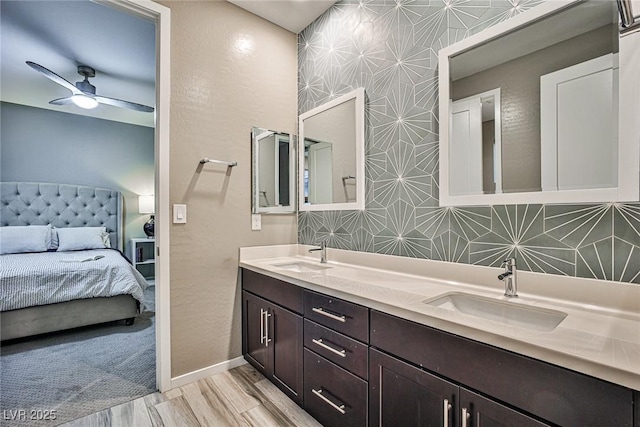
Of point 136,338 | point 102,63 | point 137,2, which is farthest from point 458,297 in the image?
point 102,63

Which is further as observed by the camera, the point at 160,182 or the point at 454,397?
the point at 160,182

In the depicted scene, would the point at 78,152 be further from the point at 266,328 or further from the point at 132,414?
the point at 266,328

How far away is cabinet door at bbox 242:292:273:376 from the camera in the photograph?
1954 mm

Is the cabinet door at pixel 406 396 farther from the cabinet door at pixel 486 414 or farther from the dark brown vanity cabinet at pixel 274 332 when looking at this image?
the dark brown vanity cabinet at pixel 274 332

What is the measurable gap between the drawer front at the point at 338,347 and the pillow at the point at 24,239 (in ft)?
13.6

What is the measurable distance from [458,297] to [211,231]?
1.59 meters

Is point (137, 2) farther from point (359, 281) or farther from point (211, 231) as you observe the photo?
point (359, 281)

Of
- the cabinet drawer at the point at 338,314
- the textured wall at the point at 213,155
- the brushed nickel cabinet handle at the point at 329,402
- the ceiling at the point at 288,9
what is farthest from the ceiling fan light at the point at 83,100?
the brushed nickel cabinet handle at the point at 329,402

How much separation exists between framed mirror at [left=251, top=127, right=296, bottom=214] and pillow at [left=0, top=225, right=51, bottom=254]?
347cm

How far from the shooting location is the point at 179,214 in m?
1.93

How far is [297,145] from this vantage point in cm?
252

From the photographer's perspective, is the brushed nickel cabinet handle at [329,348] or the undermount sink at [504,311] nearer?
the undermount sink at [504,311]

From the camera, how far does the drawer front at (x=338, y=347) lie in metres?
1.26

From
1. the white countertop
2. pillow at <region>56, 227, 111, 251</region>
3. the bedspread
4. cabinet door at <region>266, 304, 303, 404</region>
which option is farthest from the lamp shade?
cabinet door at <region>266, 304, 303, 404</region>
